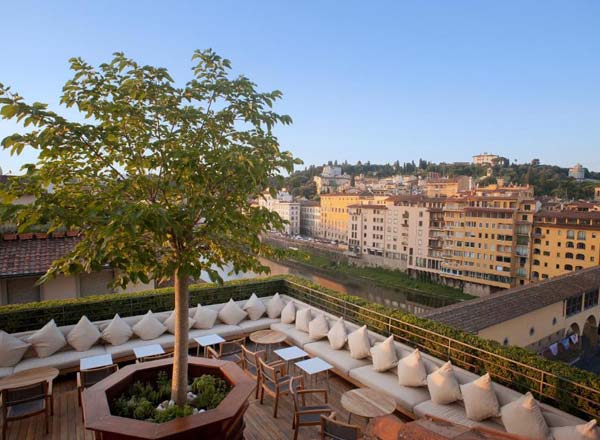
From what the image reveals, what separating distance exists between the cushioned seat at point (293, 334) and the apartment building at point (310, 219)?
231 ft

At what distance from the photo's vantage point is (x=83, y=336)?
700 centimetres

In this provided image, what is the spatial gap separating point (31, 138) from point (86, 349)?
5.52 metres

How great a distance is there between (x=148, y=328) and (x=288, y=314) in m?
3.08

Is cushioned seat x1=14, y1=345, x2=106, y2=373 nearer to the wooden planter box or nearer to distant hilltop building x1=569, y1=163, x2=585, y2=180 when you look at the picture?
the wooden planter box

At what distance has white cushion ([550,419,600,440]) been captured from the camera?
3.87 metres

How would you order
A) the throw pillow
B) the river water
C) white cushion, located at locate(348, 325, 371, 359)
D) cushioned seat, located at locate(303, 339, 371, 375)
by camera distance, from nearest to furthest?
the throw pillow → cushioned seat, located at locate(303, 339, 371, 375) → white cushion, located at locate(348, 325, 371, 359) → the river water

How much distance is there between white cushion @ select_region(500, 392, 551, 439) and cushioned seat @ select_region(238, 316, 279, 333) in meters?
5.42

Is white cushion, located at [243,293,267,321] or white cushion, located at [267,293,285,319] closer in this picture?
white cushion, located at [243,293,267,321]

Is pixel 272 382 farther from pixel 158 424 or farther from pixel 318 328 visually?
pixel 158 424

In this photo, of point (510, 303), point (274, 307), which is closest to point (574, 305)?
point (510, 303)

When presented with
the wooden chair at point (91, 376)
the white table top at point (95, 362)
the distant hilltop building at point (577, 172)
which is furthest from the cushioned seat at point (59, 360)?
the distant hilltop building at point (577, 172)

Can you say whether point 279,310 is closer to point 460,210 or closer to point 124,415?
point 124,415

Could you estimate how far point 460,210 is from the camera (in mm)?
48562

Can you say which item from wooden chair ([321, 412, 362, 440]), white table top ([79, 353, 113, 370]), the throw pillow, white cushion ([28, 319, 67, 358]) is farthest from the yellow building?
white cushion ([28, 319, 67, 358])
